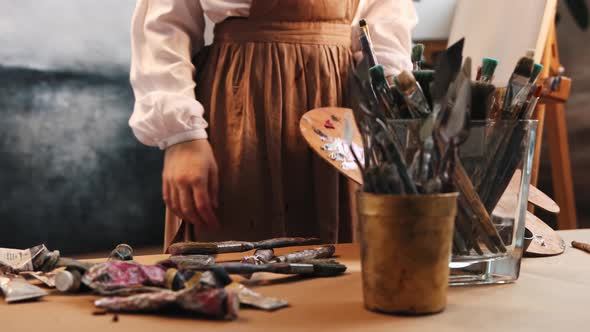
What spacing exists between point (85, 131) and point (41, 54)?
0.21 m

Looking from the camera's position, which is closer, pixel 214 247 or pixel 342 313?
pixel 342 313

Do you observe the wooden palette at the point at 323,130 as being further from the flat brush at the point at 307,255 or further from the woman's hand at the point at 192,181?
the woman's hand at the point at 192,181

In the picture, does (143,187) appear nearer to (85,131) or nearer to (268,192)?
(85,131)

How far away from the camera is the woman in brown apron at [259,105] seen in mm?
1030

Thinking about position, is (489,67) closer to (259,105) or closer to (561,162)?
(259,105)

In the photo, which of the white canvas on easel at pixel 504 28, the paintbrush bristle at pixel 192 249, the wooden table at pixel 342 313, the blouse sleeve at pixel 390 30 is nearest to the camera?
the wooden table at pixel 342 313

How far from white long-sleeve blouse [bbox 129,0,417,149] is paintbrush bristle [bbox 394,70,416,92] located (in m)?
0.46

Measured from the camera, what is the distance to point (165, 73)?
1002 mm

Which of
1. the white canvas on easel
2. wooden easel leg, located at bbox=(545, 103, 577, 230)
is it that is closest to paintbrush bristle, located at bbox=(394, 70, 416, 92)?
the white canvas on easel

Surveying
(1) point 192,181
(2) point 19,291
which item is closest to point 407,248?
(2) point 19,291

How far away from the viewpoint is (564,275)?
2.12ft

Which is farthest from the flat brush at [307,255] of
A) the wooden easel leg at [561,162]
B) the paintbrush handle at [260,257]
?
the wooden easel leg at [561,162]

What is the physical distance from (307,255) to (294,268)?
0.08m

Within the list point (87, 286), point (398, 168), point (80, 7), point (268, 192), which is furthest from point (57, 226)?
point (398, 168)
